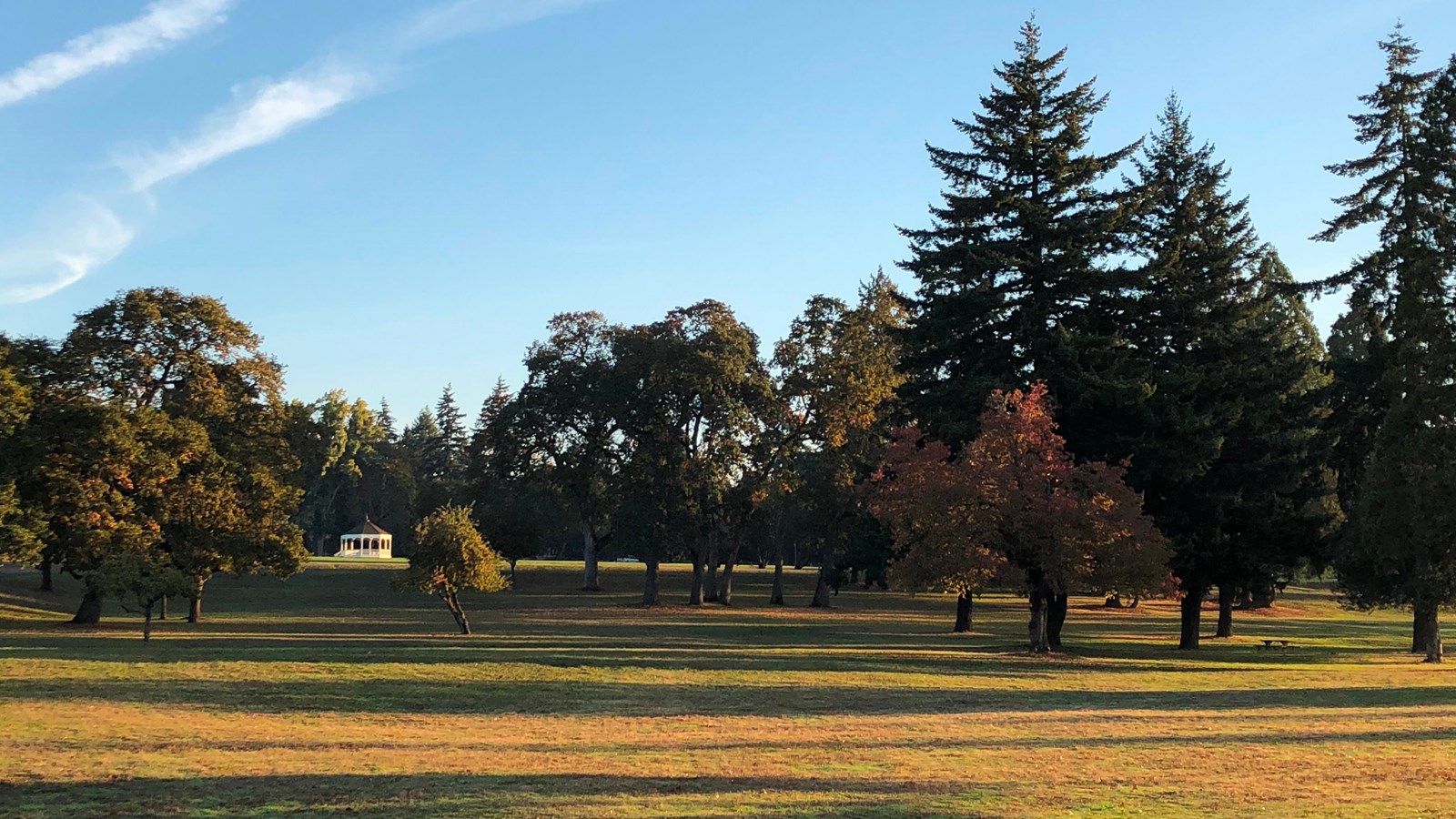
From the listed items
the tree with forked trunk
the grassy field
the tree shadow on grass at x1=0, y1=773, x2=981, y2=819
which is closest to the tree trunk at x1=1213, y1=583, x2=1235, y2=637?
the grassy field

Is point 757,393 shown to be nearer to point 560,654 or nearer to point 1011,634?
point 1011,634

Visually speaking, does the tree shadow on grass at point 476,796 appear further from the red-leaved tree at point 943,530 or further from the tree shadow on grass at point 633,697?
the red-leaved tree at point 943,530

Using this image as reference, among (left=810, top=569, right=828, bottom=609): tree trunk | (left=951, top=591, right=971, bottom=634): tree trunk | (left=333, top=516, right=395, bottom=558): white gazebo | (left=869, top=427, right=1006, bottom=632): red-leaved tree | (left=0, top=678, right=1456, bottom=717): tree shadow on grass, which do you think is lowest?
(left=333, top=516, right=395, bottom=558): white gazebo

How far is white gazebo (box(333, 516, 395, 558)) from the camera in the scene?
394 ft

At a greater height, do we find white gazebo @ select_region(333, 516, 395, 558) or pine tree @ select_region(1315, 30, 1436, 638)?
pine tree @ select_region(1315, 30, 1436, 638)

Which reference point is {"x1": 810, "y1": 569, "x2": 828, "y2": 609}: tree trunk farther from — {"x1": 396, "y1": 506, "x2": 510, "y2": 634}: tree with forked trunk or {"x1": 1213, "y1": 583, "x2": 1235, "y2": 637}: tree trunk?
{"x1": 396, "y1": 506, "x2": 510, "y2": 634}: tree with forked trunk


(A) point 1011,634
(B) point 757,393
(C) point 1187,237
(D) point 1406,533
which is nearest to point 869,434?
(B) point 757,393

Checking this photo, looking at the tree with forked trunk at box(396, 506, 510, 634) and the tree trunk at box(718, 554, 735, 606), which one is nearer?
the tree with forked trunk at box(396, 506, 510, 634)

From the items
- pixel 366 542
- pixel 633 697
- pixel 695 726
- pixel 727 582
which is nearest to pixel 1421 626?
pixel 633 697

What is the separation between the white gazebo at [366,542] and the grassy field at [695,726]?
7875 cm

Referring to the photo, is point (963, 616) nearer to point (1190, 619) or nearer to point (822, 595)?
point (1190, 619)

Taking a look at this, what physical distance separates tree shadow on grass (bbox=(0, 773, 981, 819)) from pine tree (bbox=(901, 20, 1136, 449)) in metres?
27.7

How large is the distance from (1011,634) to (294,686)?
33.0m

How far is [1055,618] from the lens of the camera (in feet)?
132
